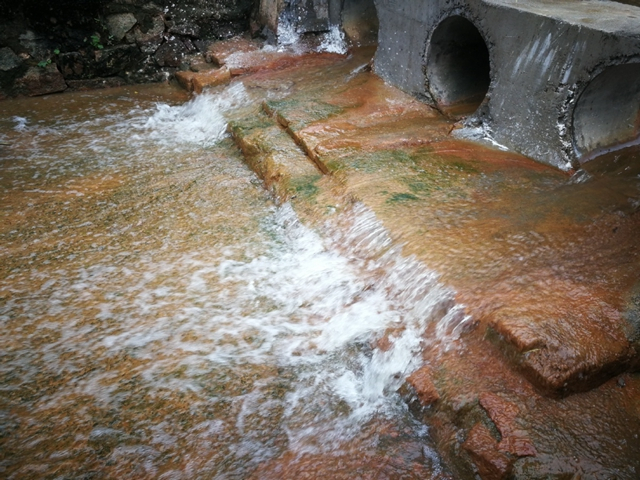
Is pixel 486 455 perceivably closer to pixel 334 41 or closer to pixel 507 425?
pixel 507 425

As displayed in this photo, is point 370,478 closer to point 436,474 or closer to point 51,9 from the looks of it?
point 436,474

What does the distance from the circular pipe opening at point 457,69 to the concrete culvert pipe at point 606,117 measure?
121 cm

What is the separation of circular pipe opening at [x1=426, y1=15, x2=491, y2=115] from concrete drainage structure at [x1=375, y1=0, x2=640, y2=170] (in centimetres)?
9

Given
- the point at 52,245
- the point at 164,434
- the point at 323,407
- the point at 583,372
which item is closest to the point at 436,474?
the point at 323,407

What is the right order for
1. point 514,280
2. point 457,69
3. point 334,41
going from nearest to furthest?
1. point 514,280
2. point 457,69
3. point 334,41

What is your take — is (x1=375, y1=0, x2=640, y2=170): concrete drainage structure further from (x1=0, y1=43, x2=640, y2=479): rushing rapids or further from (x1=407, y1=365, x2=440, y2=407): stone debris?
(x1=407, y1=365, x2=440, y2=407): stone debris

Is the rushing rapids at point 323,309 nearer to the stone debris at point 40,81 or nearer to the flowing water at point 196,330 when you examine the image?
the flowing water at point 196,330

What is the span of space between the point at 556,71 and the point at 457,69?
147 cm

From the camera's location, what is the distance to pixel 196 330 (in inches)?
121

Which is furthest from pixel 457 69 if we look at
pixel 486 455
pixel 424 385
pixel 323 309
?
pixel 486 455

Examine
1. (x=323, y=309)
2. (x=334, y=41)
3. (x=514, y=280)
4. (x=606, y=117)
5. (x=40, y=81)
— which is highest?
(x=334, y=41)

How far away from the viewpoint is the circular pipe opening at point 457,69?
4875mm

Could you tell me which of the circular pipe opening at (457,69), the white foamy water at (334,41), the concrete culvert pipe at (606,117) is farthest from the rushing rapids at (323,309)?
the white foamy water at (334,41)

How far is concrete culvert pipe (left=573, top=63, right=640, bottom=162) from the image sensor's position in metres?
3.68
